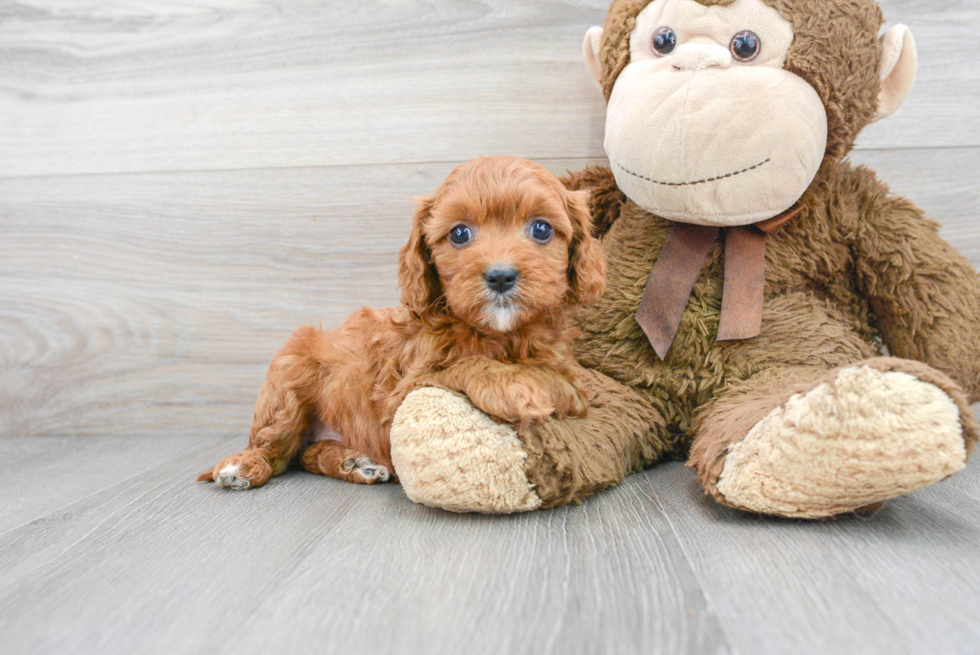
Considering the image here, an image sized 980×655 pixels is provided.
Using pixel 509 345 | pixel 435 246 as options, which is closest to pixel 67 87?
pixel 435 246

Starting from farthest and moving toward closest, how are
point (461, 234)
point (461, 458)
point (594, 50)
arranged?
point (594, 50)
point (461, 234)
point (461, 458)

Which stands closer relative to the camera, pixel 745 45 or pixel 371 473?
pixel 745 45

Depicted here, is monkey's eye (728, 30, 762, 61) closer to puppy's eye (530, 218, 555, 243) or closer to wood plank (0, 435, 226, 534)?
puppy's eye (530, 218, 555, 243)

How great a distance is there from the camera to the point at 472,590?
2.94 ft

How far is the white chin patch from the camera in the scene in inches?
45.0

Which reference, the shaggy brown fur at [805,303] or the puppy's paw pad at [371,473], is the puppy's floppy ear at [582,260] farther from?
the puppy's paw pad at [371,473]

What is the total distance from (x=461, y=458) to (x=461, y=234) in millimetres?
400

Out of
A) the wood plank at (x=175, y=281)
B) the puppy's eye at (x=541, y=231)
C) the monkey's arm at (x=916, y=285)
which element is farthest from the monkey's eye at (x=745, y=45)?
the wood plank at (x=175, y=281)

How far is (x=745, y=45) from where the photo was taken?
4.33 ft

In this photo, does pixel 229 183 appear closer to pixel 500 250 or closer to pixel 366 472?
pixel 366 472

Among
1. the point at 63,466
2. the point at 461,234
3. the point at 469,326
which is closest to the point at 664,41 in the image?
the point at 461,234

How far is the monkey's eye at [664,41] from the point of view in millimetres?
1376

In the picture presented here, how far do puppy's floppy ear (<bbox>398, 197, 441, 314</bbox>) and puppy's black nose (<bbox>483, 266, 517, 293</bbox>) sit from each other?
0.58ft

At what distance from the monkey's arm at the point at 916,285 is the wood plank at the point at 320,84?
47 centimetres
